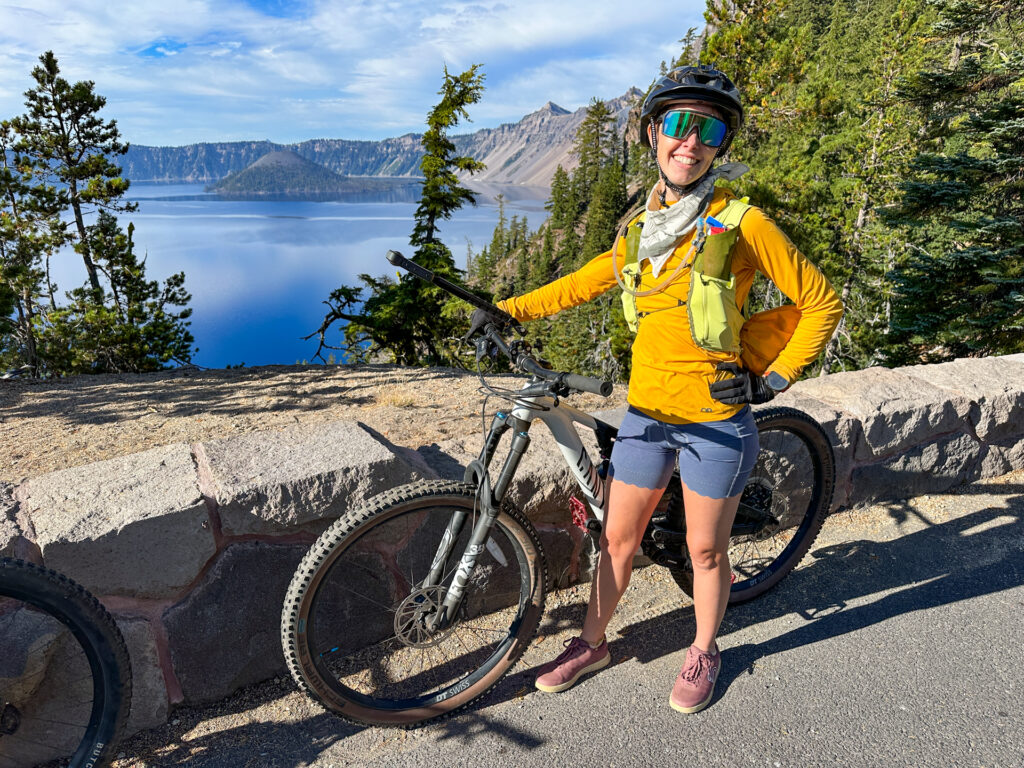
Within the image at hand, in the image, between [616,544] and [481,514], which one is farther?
[616,544]

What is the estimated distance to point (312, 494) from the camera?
236 centimetres

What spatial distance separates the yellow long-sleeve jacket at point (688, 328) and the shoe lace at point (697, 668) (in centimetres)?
106

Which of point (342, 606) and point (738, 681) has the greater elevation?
point (342, 606)

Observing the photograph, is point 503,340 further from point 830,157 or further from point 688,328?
point 830,157

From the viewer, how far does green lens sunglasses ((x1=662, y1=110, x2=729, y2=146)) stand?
212cm

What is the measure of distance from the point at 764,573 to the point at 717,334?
1.80m

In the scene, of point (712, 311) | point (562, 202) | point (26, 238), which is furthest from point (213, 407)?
point (562, 202)

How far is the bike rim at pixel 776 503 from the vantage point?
3.06 metres

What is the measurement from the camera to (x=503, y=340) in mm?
2301

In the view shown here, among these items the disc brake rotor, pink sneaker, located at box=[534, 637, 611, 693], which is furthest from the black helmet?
pink sneaker, located at box=[534, 637, 611, 693]

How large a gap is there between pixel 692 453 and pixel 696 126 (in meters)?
1.16

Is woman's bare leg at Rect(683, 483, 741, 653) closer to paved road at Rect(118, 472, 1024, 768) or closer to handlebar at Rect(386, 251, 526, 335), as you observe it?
paved road at Rect(118, 472, 1024, 768)

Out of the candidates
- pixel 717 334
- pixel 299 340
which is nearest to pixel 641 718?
pixel 717 334

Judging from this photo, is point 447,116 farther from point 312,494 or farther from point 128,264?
point 312,494
